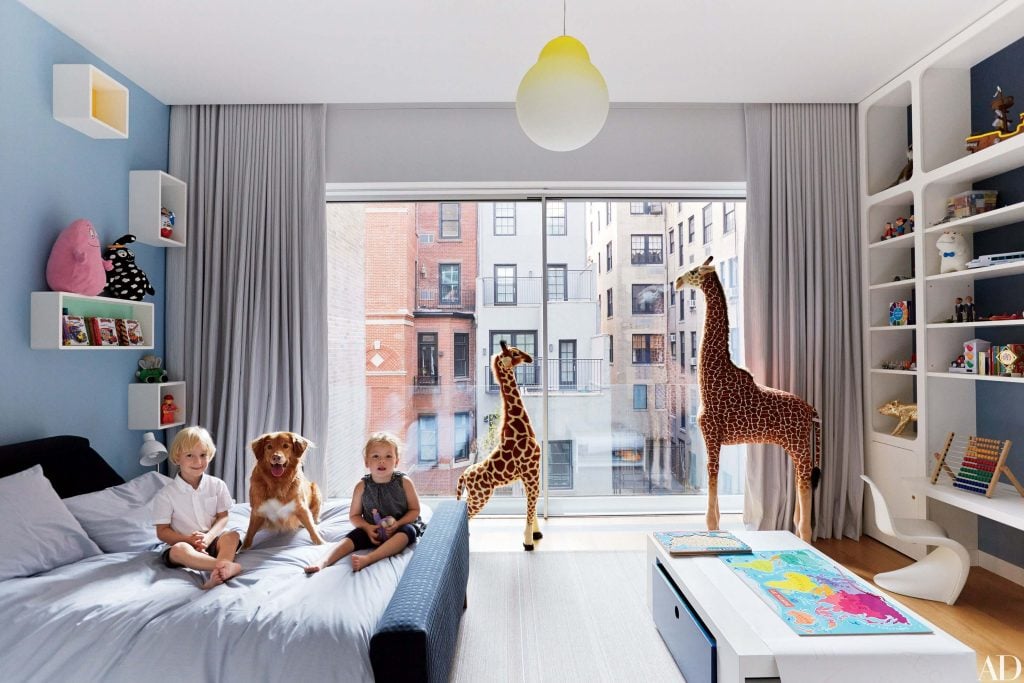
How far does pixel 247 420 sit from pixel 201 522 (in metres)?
1.44

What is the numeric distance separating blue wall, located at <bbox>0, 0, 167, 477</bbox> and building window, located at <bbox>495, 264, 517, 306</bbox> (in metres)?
2.17

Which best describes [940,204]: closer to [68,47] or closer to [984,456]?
[984,456]

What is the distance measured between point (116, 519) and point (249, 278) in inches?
67.7

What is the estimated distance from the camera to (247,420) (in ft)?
11.6

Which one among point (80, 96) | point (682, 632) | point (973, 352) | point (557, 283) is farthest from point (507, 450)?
point (80, 96)

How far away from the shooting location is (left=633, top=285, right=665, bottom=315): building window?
3959 mm

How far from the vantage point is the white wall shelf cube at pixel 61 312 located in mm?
2531

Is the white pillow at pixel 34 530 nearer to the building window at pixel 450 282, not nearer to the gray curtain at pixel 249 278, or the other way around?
the gray curtain at pixel 249 278

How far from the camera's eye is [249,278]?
358 centimetres

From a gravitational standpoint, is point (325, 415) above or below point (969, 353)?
below

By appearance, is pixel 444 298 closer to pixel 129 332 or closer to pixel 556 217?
pixel 556 217

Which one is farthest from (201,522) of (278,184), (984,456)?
(984,456)

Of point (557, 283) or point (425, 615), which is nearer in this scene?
point (425, 615)

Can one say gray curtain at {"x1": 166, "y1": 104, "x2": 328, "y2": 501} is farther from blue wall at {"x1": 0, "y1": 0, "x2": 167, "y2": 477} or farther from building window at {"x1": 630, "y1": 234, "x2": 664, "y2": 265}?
building window at {"x1": 630, "y1": 234, "x2": 664, "y2": 265}
